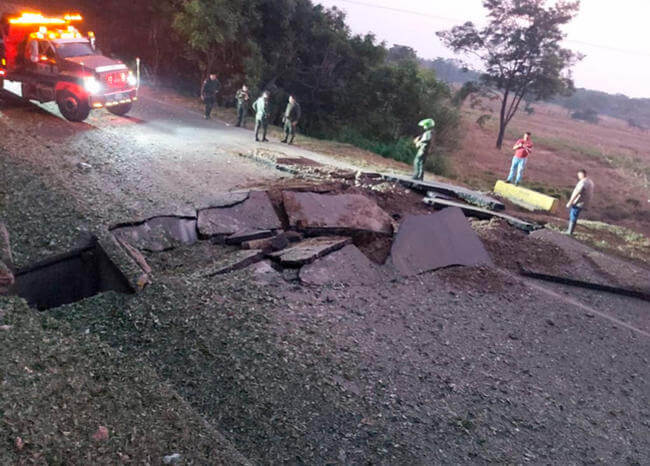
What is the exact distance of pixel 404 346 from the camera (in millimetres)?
5680

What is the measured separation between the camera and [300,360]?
16.4 ft

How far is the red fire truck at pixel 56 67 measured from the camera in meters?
12.5

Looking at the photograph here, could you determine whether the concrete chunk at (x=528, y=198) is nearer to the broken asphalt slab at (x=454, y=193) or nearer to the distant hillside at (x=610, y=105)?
the broken asphalt slab at (x=454, y=193)

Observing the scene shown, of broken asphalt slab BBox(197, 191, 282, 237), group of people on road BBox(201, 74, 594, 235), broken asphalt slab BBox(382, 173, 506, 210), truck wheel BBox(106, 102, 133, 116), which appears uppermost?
group of people on road BBox(201, 74, 594, 235)

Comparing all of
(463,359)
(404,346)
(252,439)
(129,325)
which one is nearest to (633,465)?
(463,359)

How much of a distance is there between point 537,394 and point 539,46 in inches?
1086

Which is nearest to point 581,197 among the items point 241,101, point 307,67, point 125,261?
point 125,261

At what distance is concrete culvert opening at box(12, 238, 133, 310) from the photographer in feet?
18.0

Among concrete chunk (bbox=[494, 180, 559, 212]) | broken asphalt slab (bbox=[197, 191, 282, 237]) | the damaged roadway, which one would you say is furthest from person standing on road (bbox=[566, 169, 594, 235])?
broken asphalt slab (bbox=[197, 191, 282, 237])

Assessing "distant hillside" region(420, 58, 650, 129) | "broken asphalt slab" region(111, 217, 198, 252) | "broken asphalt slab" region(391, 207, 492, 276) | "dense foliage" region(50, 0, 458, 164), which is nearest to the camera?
"broken asphalt slab" region(111, 217, 198, 252)

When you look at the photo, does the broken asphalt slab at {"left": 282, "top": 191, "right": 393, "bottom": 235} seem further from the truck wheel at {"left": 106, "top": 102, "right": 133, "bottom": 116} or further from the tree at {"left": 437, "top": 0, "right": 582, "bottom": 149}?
the tree at {"left": 437, "top": 0, "right": 582, "bottom": 149}

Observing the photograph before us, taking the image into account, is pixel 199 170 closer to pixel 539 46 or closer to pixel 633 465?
pixel 633 465

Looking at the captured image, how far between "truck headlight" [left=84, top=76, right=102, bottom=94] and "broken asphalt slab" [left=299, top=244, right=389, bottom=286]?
871 centimetres

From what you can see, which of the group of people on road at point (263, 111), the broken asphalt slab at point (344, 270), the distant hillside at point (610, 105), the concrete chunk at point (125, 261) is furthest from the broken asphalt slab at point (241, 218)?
the distant hillside at point (610, 105)
